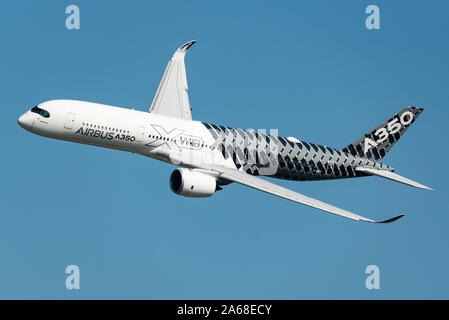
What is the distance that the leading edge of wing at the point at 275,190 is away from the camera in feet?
242

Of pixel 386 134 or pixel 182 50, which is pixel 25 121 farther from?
pixel 386 134

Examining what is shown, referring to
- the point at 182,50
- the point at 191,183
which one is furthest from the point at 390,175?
the point at 182,50

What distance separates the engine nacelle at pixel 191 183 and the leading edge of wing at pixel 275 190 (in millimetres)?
1877

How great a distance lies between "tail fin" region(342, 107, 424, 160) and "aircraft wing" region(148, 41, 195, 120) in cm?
1743

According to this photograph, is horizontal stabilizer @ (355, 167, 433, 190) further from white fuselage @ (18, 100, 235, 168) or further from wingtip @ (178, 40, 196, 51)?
wingtip @ (178, 40, 196, 51)

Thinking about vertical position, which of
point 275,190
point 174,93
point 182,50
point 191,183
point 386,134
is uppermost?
point 182,50

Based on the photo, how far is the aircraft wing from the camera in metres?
87.8

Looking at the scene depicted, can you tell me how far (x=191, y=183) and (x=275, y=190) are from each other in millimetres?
7382

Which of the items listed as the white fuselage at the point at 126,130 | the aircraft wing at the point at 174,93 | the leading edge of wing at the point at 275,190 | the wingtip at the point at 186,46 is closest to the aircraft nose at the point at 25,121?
the white fuselage at the point at 126,130

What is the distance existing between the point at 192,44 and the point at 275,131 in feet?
45.6

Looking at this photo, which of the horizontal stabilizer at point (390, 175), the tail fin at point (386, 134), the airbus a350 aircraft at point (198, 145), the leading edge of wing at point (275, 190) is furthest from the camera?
the tail fin at point (386, 134)

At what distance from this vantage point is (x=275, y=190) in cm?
7675

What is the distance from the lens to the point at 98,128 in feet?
249

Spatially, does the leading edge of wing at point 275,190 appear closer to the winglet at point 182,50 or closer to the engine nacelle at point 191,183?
the engine nacelle at point 191,183
